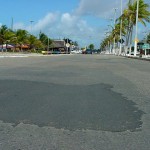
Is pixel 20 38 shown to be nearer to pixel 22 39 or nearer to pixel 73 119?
pixel 22 39

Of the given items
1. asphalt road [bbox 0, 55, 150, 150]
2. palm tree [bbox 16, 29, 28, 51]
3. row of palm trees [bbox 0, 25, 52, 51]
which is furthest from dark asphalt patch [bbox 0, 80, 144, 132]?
palm tree [bbox 16, 29, 28, 51]

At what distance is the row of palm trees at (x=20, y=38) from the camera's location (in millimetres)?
108062

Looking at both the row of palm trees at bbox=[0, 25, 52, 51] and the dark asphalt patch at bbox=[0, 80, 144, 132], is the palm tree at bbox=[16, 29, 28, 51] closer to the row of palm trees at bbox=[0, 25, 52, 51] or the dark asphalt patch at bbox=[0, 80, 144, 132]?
the row of palm trees at bbox=[0, 25, 52, 51]

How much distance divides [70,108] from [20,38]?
11958cm

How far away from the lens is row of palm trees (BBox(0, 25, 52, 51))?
108 meters

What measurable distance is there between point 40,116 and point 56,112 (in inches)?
21.3

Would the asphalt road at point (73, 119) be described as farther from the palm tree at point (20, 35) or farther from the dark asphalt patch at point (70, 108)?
the palm tree at point (20, 35)

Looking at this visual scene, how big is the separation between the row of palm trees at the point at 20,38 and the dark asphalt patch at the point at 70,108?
97797 mm

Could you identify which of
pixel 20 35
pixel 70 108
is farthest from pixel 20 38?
pixel 70 108

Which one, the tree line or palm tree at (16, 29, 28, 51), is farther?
palm tree at (16, 29, 28, 51)

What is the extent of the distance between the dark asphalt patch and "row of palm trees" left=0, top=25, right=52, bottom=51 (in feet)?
Result: 321

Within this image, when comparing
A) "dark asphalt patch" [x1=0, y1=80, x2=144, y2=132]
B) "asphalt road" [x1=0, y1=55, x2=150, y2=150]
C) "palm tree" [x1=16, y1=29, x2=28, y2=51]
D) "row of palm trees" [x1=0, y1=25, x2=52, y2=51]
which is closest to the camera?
"asphalt road" [x1=0, y1=55, x2=150, y2=150]

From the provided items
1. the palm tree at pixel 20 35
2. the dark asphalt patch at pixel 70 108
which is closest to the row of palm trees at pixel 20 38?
the palm tree at pixel 20 35

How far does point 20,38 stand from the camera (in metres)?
126
